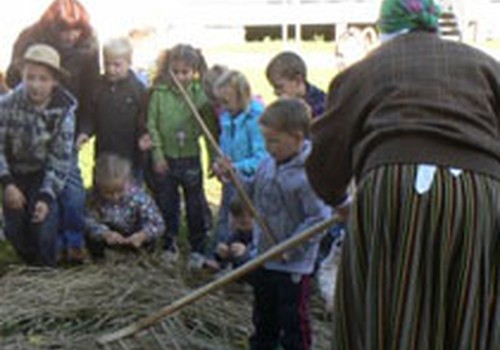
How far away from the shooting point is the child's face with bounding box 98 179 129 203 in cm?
545

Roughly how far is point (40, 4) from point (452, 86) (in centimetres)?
911

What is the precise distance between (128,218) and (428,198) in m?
2.92

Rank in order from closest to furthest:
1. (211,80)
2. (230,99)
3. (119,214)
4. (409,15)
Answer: (409,15), (230,99), (119,214), (211,80)

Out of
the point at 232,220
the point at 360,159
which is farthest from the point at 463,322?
the point at 232,220

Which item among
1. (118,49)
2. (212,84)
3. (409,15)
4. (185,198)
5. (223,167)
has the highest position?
(409,15)

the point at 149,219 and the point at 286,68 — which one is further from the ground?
the point at 286,68

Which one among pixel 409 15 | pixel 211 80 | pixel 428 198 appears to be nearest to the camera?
pixel 428 198

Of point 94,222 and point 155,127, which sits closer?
point 94,222

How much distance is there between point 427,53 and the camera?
291cm

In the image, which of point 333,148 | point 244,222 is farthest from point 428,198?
point 244,222

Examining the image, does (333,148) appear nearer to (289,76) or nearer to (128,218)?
(289,76)

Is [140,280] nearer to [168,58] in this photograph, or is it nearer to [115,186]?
[115,186]

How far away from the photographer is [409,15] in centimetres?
299

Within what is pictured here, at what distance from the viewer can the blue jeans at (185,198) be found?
5.76 meters
